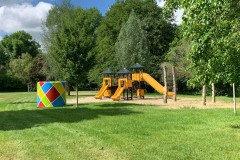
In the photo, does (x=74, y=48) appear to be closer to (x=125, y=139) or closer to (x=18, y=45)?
(x=125, y=139)

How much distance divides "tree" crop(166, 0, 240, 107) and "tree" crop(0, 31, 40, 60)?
68.6 metres

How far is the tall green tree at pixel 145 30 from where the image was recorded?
45022mm

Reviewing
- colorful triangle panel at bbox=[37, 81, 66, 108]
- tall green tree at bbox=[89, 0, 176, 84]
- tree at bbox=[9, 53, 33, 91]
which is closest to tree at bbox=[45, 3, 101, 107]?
colorful triangle panel at bbox=[37, 81, 66, 108]

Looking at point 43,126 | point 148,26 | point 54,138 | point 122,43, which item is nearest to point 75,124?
point 43,126

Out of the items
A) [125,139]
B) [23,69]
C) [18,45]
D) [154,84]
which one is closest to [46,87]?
[125,139]

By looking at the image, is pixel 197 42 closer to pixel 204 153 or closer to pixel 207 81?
pixel 207 81

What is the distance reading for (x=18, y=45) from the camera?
7225 cm

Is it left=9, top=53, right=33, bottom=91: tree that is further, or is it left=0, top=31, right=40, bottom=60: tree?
left=0, top=31, right=40, bottom=60: tree

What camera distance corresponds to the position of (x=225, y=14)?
658 cm

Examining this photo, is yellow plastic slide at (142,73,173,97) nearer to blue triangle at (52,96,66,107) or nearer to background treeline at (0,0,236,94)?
background treeline at (0,0,236,94)

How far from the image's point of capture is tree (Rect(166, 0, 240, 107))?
632 cm

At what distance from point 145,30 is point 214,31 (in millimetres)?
39599

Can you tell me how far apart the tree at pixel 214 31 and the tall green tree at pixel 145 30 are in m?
35.4

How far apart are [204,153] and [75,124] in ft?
18.0
